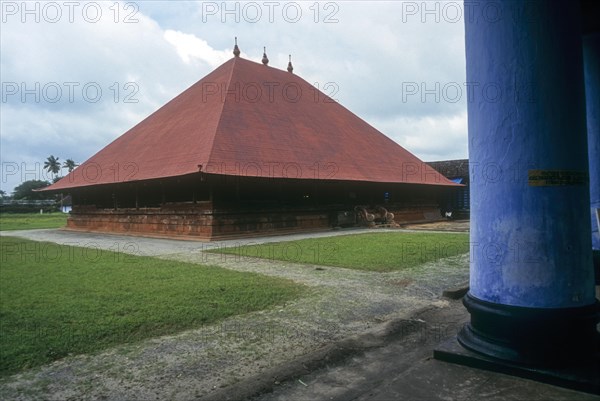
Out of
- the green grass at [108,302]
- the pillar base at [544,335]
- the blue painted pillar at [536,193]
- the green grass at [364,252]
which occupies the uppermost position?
the blue painted pillar at [536,193]

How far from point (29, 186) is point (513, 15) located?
9831 centimetres

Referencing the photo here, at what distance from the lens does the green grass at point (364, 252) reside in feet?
23.9

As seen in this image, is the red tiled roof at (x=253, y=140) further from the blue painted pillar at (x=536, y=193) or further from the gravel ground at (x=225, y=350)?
the blue painted pillar at (x=536, y=193)

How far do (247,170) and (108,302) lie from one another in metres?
8.76

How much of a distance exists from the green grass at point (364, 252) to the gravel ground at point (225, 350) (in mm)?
1718

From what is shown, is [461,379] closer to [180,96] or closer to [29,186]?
[180,96]

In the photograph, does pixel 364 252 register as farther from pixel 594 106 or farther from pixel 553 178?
pixel 553 178

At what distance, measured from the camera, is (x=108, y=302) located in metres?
4.61

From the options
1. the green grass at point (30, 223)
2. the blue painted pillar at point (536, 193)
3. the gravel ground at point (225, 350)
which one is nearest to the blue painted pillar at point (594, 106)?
the gravel ground at point (225, 350)

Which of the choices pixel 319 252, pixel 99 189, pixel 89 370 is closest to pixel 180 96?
pixel 99 189

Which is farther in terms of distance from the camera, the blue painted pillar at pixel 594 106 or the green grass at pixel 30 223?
the green grass at pixel 30 223

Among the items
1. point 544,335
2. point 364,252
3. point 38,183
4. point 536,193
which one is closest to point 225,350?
point 544,335

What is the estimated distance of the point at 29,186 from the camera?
277 feet

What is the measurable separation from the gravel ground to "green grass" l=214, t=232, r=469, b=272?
1.72m
